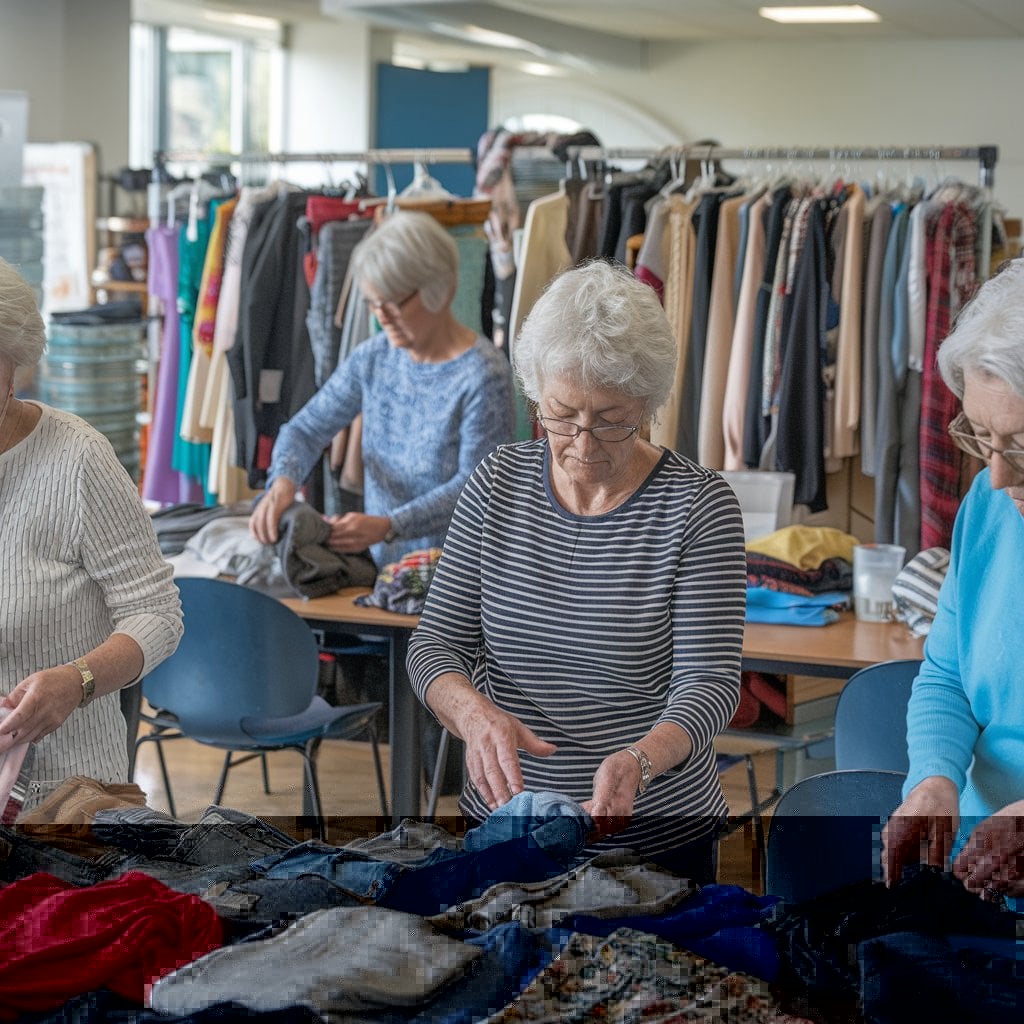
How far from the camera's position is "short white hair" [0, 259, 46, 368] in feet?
6.65

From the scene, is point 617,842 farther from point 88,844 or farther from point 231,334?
point 231,334

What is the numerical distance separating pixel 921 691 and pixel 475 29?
8711 mm

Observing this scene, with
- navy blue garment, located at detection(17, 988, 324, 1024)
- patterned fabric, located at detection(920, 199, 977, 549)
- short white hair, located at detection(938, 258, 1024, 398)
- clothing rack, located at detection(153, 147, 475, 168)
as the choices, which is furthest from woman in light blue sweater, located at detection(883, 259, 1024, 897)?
clothing rack, located at detection(153, 147, 475, 168)

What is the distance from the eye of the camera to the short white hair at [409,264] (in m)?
3.68

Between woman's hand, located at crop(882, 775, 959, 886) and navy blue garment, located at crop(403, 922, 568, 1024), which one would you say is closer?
navy blue garment, located at crop(403, 922, 568, 1024)

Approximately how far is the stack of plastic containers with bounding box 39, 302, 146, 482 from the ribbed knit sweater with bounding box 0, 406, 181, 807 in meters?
4.17

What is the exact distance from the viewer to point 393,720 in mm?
3561

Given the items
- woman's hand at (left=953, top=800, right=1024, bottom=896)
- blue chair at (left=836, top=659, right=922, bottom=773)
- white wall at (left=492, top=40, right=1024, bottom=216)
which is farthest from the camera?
white wall at (left=492, top=40, right=1024, bottom=216)

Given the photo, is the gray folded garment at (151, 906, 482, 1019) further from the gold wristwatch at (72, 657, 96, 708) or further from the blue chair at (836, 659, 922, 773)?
the blue chair at (836, 659, 922, 773)

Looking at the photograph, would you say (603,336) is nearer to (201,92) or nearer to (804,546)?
(804,546)

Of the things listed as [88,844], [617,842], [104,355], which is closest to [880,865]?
[617,842]

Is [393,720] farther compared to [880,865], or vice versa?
[393,720]

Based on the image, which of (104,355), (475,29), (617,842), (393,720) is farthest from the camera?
(475,29)

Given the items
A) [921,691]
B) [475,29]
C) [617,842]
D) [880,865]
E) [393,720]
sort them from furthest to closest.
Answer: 1. [475,29]
2. [393,720]
3. [921,691]
4. [617,842]
5. [880,865]
